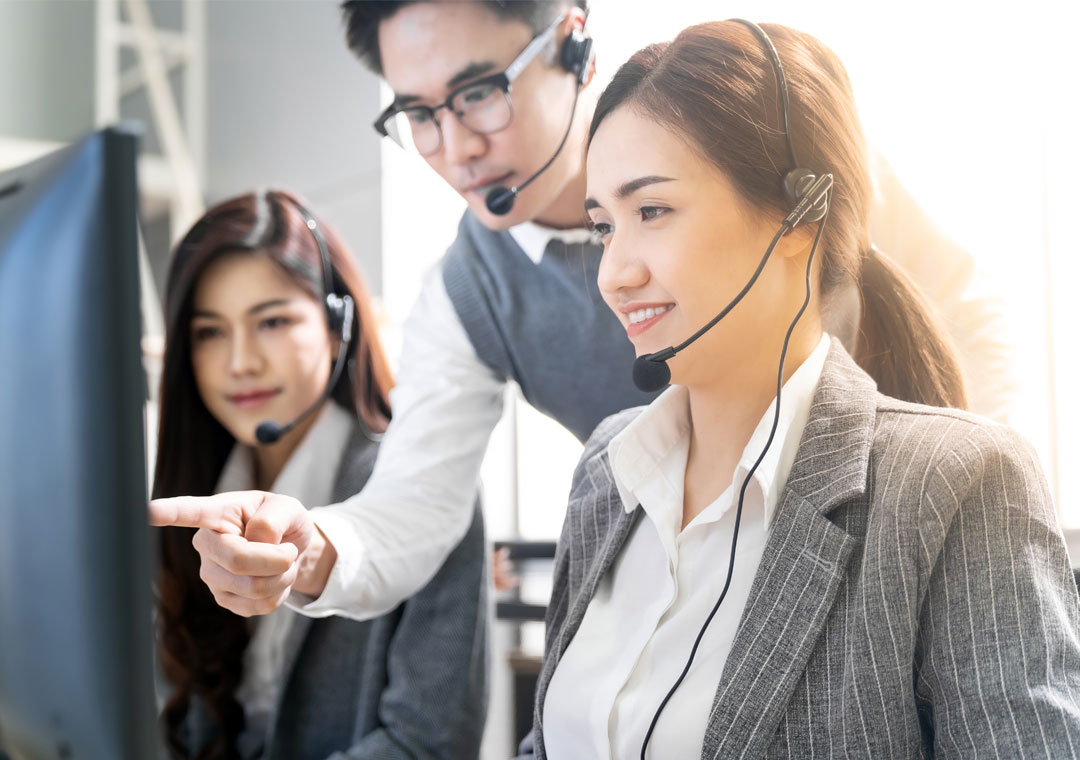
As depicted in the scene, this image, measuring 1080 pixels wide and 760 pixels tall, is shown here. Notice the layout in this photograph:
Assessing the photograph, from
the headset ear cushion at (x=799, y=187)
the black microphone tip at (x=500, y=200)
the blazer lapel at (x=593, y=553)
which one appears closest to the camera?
the headset ear cushion at (x=799, y=187)

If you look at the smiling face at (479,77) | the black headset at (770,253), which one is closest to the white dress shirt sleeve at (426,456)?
the smiling face at (479,77)

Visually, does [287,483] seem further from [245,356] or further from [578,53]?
[578,53]

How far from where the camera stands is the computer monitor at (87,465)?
0.41 meters

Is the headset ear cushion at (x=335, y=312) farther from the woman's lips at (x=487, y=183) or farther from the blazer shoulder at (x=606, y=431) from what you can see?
the blazer shoulder at (x=606, y=431)

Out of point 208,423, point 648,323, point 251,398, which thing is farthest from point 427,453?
point 648,323

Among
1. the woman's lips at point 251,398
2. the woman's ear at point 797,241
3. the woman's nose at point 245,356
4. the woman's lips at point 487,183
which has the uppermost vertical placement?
the woman's lips at point 487,183

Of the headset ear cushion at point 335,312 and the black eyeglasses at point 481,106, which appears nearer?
the black eyeglasses at point 481,106

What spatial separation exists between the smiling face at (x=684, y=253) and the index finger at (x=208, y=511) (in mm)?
355

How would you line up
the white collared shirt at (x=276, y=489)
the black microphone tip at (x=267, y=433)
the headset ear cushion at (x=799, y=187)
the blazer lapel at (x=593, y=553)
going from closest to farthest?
the headset ear cushion at (x=799, y=187), the blazer lapel at (x=593, y=553), the black microphone tip at (x=267, y=433), the white collared shirt at (x=276, y=489)

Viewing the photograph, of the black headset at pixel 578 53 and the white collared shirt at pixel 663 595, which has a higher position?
the black headset at pixel 578 53

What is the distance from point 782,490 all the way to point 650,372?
0.47ft

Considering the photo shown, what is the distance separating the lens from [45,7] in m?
2.69

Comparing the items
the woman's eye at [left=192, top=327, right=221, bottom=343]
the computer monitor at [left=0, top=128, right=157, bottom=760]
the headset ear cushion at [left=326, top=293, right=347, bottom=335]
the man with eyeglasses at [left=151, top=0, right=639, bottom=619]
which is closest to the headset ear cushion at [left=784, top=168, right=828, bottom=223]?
the man with eyeglasses at [left=151, top=0, right=639, bottom=619]

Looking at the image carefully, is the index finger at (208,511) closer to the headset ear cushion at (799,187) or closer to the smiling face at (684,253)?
the smiling face at (684,253)
